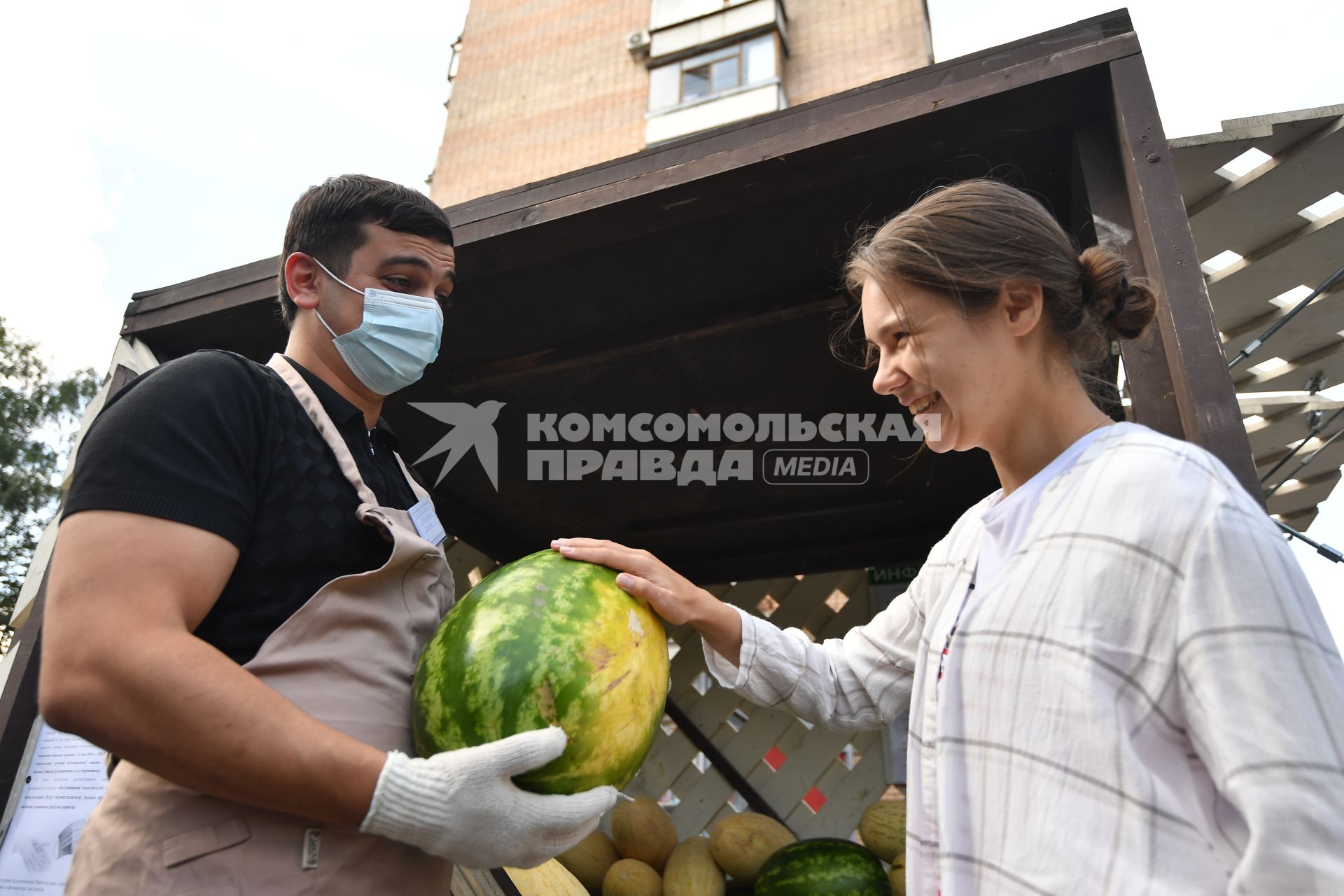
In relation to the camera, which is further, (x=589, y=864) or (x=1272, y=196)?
(x=589, y=864)

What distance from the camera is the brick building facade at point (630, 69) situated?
39.3 ft

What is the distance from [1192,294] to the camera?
1.35m

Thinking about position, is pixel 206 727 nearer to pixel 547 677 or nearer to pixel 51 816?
pixel 547 677

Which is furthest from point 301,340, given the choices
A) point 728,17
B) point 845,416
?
point 728,17

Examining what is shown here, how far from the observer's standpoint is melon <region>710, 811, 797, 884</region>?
2986 mm

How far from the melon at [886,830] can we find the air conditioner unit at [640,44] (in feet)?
42.4

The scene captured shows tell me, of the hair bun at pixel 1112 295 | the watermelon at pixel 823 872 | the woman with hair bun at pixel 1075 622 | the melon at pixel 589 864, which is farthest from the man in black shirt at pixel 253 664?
the melon at pixel 589 864

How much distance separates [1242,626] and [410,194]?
1442 mm

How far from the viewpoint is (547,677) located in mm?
1115

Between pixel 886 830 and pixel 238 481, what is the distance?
2665 millimetres

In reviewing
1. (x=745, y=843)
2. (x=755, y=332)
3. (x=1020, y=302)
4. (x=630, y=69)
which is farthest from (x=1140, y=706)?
(x=630, y=69)

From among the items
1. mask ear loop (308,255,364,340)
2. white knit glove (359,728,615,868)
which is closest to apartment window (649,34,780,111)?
mask ear loop (308,255,364,340)

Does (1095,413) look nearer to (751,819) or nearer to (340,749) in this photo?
(340,749)

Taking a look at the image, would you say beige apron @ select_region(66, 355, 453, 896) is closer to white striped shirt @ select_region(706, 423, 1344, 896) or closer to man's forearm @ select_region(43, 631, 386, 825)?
man's forearm @ select_region(43, 631, 386, 825)
